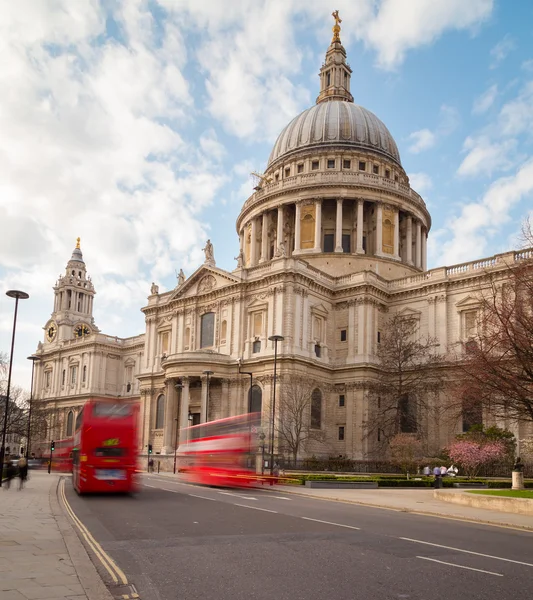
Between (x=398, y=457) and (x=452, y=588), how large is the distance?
133 ft

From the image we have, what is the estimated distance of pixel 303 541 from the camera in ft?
46.1

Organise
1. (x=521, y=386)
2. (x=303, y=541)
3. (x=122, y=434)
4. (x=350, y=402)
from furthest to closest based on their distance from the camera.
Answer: (x=350, y=402)
(x=122, y=434)
(x=521, y=386)
(x=303, y=541)

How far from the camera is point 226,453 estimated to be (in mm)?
34000

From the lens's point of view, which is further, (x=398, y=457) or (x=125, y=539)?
(x=398, y=457)

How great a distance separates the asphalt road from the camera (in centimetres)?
955

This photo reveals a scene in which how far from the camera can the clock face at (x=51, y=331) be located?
104844 mm

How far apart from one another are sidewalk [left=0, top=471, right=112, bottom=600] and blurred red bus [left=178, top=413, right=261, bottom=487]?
15.5 m

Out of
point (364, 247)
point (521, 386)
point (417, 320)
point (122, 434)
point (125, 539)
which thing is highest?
point (364, 247)

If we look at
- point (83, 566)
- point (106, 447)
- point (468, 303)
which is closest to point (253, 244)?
point (468, 303)

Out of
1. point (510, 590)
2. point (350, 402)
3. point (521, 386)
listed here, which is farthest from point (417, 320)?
point (510, 590)

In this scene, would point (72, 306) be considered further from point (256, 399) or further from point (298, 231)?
point (256, 399)

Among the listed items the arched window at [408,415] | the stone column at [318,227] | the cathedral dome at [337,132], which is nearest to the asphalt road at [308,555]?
the arched window at [408,415]

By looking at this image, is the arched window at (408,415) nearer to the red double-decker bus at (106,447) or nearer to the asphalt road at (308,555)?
the red double-decker bus at (106,447)

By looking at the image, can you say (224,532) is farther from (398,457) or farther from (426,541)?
(398,457)
